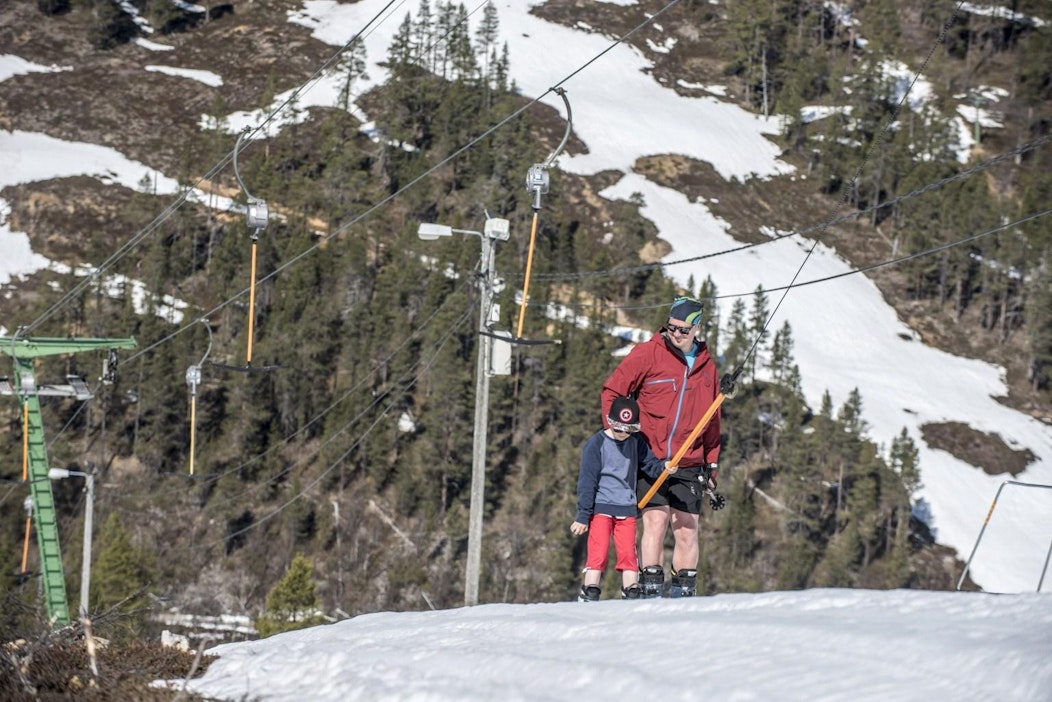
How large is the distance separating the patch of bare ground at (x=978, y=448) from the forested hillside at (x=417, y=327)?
0.19m

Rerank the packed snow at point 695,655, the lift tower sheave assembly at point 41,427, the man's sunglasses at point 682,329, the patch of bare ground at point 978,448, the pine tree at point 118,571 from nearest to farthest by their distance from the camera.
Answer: the packed snow at point 695,655, the man's sunglasses at point 682,329, the lift tower sheave assembly at point 41,427, the pine tree at point 118,571, the patch of bare ground at point 978,448

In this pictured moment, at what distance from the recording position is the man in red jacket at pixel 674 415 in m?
7.66

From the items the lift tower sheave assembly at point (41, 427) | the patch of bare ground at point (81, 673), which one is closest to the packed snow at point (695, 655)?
the patch of bare ground at point (81, 673)

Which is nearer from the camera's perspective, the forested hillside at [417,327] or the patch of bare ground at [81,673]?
the patch of bare ground at [81,673]

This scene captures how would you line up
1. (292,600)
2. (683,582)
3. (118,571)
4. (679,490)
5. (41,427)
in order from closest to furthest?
(683,582) → (679,490) → (41,427) → (292,600) → (118,571)

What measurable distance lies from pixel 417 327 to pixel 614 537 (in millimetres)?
50086

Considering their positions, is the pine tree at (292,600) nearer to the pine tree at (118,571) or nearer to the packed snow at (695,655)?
the pine tree at (118,571)

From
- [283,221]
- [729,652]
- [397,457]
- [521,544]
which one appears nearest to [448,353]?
[397,457]

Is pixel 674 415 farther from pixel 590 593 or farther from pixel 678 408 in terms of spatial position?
pixel 590 593

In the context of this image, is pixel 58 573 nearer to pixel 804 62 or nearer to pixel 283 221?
pixel 283 221

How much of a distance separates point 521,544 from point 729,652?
46.4 metres

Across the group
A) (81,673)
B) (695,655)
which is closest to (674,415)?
(695,655)

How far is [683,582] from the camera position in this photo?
24.7 feet

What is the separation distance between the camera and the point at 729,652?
4.41 meters
